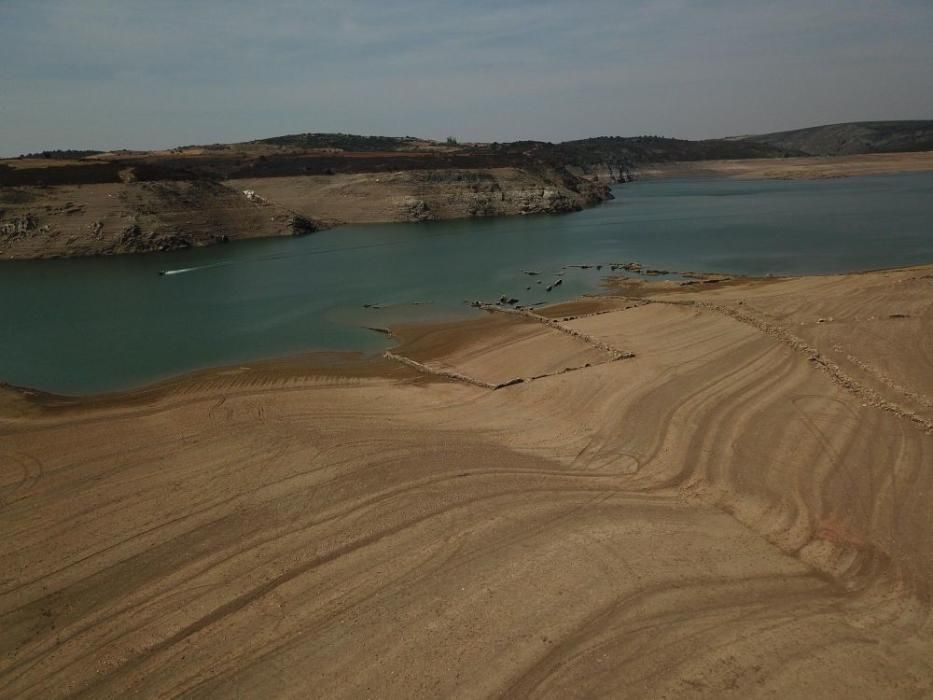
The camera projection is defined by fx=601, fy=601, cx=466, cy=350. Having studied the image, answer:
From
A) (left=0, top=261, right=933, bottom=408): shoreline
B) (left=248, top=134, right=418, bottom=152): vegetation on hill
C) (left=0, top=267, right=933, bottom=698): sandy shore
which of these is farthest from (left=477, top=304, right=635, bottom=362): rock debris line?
(left=248, top=134, right=418, bottom=152): vegetation on hill

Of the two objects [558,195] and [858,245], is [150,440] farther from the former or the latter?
[558,195]

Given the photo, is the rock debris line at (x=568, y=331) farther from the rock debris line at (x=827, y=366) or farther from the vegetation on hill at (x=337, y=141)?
the vegetation on hill at (x=337, y=141)

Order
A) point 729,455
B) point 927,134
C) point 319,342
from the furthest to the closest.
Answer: point 927,134, point 319,342, point 729,455

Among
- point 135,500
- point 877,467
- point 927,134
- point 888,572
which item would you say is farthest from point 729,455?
point 927,134

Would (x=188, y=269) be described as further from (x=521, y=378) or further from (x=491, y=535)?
(x=491, y=535)

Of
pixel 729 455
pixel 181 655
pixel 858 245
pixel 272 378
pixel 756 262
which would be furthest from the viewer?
pixel 858 245

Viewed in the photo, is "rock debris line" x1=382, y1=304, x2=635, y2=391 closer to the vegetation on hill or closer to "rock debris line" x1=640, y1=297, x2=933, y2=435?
"rock debris line" x1=640, y1=297, x2=933, y2=435
